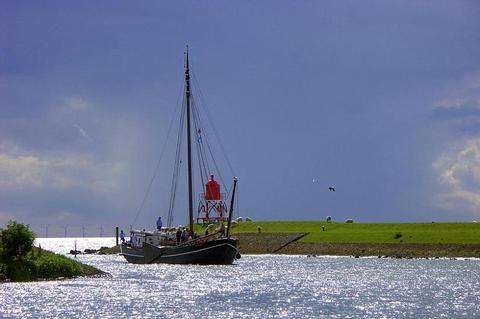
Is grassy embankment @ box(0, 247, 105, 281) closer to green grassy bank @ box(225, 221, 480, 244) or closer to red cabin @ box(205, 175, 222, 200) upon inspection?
green grassy bank @ box(225, 221, 480, 244)

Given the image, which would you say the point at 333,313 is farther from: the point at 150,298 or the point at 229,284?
the point at 229,284

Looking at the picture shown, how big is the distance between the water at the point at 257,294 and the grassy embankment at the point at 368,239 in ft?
90.3

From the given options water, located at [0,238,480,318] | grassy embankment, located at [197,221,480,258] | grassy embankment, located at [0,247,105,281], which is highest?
grassy embankment, located at [197,221,480,258]

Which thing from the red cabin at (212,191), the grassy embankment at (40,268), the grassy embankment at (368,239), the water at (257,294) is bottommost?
the water at (257,294)

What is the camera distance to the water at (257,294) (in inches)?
2112

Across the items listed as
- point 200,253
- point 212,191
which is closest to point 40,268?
point 200,253

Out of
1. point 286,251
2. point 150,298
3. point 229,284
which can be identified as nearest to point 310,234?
point 286,251

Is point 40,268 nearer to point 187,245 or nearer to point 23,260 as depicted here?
point 23,260

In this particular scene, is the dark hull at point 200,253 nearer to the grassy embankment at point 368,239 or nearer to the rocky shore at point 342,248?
the rocky shore at point 342,248

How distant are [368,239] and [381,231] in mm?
7373

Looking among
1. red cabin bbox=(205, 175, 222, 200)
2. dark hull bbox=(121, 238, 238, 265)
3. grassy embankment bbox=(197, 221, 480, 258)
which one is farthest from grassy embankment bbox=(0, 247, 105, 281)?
red cabin bbox=(205, 175, 222, 200)

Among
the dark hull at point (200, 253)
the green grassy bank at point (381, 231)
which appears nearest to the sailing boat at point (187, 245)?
the dark hull at point (200, 253)

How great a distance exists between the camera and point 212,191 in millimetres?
169625

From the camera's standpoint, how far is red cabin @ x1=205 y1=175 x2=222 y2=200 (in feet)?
556
